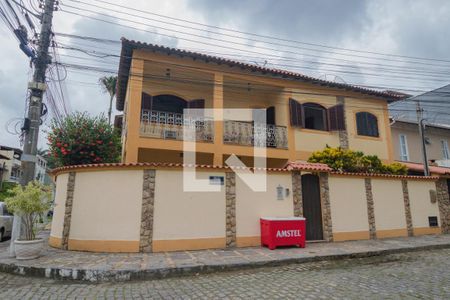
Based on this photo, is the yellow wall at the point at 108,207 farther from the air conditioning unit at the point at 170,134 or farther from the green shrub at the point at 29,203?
the air conditioning unit at the point at 170,134

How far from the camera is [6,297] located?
188 inches

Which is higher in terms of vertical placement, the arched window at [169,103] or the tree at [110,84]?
the tree at [110,84]

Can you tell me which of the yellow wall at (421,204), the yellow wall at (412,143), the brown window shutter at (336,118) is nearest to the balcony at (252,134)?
the brown window shutter at (336,118)

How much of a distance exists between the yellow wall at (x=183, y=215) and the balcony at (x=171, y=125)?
3646 mm

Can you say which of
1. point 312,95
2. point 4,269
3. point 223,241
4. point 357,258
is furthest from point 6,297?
point 312,95

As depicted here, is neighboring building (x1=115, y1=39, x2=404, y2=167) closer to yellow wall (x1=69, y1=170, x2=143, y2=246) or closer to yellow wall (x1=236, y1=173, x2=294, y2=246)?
yellow wall (x1=69, y1=170, x2=143, y2=246)

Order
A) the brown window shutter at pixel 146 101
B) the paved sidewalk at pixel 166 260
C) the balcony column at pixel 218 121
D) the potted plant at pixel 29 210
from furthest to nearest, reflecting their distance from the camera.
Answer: the brown window shutter at pixel 146 101, the balcony column at pixel 218 121, the potted plant at pixel 29 210, the paved sidewalk at pixel 166 260

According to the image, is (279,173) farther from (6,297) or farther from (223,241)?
(6,297)

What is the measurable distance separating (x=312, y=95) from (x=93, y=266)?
12208 millimetres

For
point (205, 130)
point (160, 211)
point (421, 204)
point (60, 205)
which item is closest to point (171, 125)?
point (205, 130)

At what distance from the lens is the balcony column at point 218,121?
11719 millimetres

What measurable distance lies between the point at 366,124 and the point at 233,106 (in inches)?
296

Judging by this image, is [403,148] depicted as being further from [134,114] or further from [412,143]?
[134,114]

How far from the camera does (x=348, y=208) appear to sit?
10.0m
